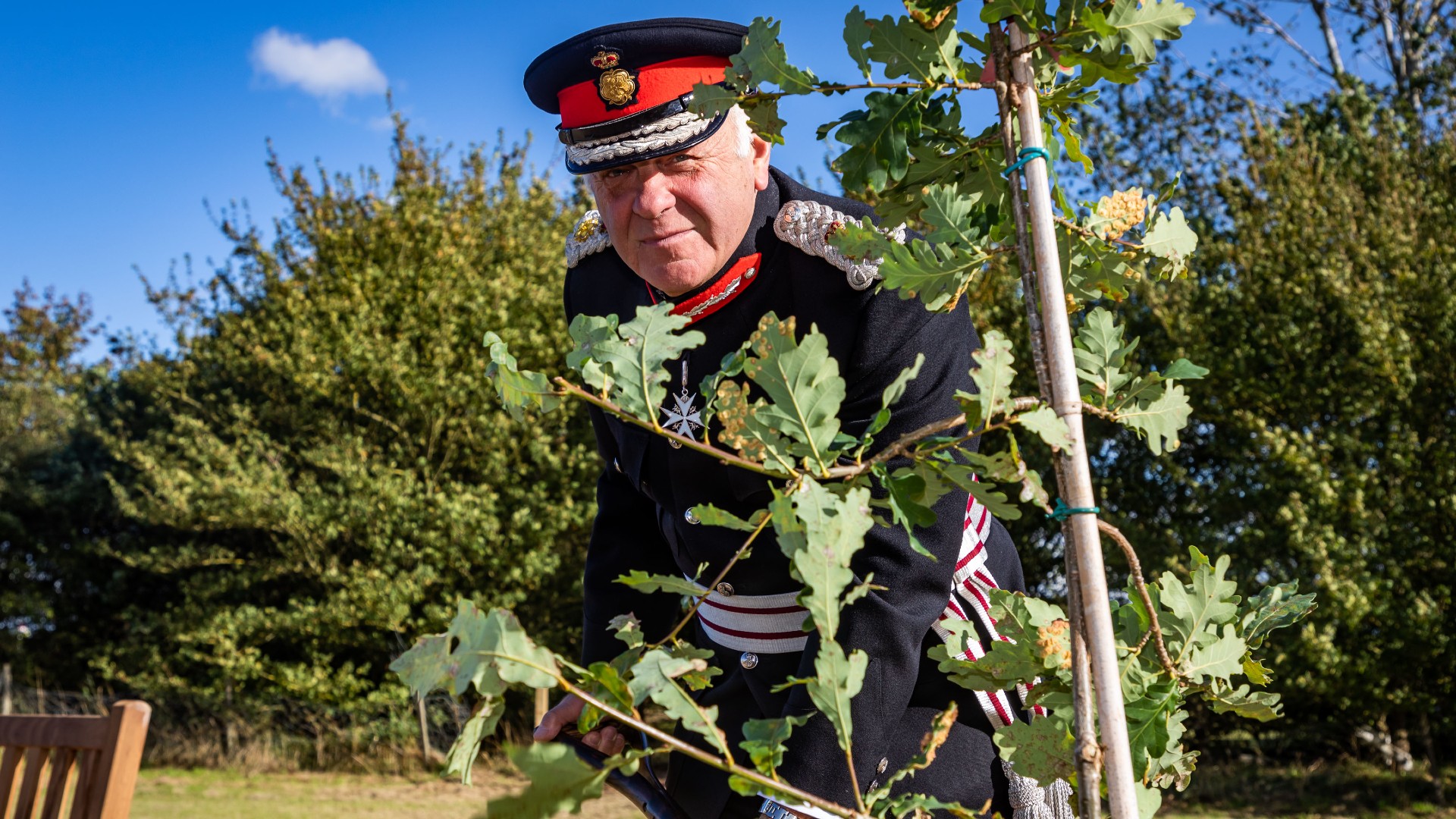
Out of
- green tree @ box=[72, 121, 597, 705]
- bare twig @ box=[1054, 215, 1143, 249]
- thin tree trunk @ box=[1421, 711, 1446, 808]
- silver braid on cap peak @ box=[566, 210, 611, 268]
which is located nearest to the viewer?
bare twig @ box=[1054, 215, 1143, 249]

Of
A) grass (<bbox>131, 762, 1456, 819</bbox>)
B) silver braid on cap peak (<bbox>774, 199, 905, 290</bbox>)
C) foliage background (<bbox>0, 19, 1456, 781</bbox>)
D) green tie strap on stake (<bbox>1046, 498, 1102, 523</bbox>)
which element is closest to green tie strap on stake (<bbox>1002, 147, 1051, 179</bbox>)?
green tie strap on stake (<bbox>1046, 498, 1102, 523</bbox>)

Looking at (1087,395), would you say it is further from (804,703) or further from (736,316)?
(736,316)

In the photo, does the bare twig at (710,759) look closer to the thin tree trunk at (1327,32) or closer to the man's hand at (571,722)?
the man's hand at (571,722)

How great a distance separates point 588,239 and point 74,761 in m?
1.56

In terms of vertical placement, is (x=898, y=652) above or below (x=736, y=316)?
below

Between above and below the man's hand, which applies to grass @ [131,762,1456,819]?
below

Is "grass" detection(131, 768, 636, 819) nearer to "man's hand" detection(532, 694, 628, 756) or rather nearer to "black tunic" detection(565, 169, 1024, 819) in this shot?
"black tunic" detection(565, 169, 1024, 819)

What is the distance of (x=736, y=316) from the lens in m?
2.01

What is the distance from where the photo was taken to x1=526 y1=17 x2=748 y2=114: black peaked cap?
1926mm

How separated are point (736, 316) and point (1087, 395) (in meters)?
1.11

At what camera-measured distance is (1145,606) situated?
0.98 meters

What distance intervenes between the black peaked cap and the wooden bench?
1.48 m

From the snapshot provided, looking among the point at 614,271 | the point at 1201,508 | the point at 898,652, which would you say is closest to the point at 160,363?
the point at 1201,508

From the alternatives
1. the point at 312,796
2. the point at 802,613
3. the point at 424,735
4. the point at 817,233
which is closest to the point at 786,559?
the point at 802,613
